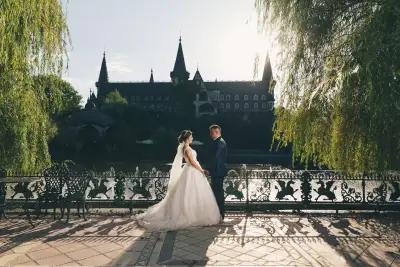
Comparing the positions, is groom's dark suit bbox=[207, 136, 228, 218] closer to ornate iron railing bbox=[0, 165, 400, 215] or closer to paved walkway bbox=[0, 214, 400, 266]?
paved walkway bbox=[0, 214, 400, 266]

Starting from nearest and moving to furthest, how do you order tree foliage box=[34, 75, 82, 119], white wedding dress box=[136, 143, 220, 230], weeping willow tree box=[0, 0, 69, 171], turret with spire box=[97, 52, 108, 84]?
white wedding dress box=[136, 143, 220, 230] < weeping willow tree box=[0, 0, 69, 171] < tree foliage box=[34, 75, 82, 119] < turret with spire box=[97, 52, 108, 84]

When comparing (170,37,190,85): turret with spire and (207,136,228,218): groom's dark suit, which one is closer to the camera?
(207,136,228,218): groom's dark suit

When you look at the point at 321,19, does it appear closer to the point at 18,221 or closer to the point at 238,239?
the point at 238,239

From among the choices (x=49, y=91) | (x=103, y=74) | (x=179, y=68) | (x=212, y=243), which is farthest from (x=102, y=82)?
(x=212, y=243)

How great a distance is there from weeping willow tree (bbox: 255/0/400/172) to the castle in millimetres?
92406

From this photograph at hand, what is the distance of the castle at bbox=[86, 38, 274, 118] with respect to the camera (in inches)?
4043

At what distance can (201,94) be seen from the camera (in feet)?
330

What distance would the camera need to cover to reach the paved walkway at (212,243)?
18.8 feet

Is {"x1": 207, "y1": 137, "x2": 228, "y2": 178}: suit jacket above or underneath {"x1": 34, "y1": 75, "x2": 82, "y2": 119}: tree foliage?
underneath

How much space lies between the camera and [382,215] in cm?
927

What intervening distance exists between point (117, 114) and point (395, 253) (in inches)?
2636

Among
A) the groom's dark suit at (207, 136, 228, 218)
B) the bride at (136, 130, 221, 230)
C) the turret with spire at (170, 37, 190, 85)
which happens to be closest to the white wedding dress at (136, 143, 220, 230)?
the bride at (136, 130, 221, 230)

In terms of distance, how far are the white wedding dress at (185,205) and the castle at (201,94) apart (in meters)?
92.3

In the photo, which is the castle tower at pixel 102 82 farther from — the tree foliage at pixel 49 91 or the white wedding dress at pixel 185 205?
the white wedding dress at pixel 185 205
